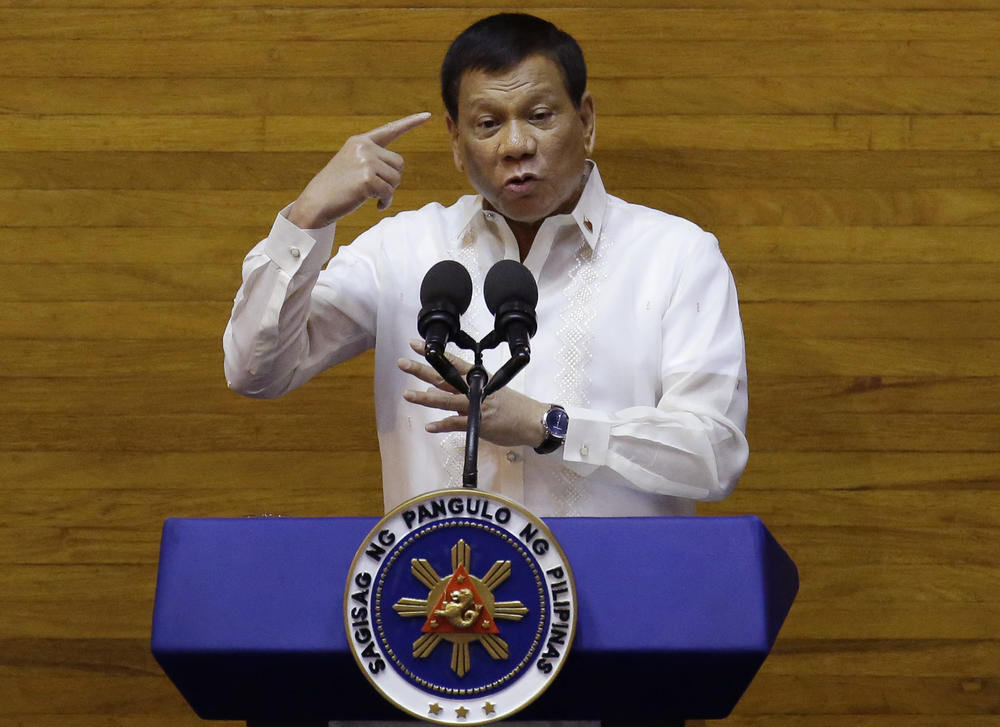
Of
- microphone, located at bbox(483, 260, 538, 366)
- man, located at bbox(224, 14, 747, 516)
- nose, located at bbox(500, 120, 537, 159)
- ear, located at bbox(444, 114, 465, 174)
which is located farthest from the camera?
ear, located at bbox(444, 114, 465, 174)

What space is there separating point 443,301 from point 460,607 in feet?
1.06

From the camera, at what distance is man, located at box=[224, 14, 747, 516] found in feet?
5.92

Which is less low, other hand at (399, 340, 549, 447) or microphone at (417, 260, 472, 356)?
microphone at (417, 260, 472, 356)

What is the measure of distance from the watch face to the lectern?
1.05 ft

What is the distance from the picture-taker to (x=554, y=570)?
1.30 m

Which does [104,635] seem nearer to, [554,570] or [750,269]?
[750,269]

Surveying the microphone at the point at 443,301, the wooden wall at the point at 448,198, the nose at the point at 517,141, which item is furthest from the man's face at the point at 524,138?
the wooden wall at the point at 448,198

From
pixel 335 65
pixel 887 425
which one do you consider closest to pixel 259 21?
pixel 335 65

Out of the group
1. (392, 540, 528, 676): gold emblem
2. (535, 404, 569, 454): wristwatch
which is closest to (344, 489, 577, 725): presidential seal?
(392, 540, 528, 676): gold emblem

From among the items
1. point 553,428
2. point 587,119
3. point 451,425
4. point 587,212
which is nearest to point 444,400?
point 451,425

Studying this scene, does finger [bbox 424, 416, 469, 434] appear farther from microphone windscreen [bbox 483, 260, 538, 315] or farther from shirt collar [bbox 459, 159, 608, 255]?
shirt collar [bbox 459, 159, 608, 255]

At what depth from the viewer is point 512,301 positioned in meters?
1.41

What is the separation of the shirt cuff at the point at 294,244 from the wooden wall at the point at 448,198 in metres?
0.96

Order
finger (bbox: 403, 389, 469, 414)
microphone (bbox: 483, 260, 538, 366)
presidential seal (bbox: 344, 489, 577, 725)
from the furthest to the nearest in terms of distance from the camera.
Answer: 1. finger (bbox: 403, 389, 469, 414)
2. microphone (bbox: 483, 260, 538, 366)
3. presidential seal (bbox: 344, 489, 577, 725)
